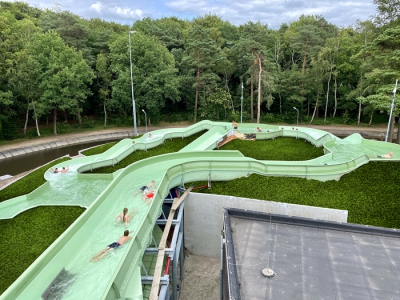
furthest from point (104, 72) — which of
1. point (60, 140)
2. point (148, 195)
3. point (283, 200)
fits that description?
point (283, 200)

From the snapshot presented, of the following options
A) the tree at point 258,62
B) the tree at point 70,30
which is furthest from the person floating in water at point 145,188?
the tree at point 70,30

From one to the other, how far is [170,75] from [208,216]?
23.8 metres

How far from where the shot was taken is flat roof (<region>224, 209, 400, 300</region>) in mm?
6141

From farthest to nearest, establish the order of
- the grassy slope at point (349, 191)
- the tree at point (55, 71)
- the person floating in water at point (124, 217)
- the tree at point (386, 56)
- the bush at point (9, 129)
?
the bush at point (9, 129), the tree at point (55, 71), the tree at point (386, 56), the grassy slope at point (349, 191), the person floating in water at point (124, 217)

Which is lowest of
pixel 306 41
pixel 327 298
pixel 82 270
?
pixel 82 270

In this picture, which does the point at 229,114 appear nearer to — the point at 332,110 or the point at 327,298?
the point at 332,110

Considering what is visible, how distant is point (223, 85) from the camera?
137ft

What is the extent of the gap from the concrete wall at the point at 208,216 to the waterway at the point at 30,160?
16.3 meters

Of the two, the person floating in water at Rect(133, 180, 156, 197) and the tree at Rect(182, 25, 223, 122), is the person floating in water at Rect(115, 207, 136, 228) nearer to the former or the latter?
the person floating in water at Rect(133, 180, 156, 197)

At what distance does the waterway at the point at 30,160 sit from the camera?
75.4ft

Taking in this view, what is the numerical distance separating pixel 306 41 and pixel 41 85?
32.1 m

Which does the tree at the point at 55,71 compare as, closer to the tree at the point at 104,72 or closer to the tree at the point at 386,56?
the tree at the point at 104,72

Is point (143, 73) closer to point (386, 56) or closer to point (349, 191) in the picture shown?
point (386, 56)

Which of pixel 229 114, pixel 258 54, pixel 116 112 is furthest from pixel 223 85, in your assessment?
pixel 116 112
